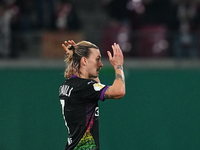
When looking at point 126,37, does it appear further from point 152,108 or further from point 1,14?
point 1,14

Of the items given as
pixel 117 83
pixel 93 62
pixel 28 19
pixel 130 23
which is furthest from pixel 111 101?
pixel 117 83

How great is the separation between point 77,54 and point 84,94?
42 centimetres

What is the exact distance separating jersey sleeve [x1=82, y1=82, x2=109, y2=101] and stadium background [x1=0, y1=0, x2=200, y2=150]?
223 inches

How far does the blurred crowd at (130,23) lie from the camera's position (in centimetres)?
1048

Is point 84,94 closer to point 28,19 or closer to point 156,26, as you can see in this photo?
point 156,26

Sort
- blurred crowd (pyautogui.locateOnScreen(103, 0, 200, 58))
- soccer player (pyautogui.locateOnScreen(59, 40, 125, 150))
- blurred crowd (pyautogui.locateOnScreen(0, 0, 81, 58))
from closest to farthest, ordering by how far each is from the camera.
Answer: soccer player (pyautogui.locateOnScreen(59, 40, 125, 150)) < blurred crowd (pyautogui.locateOnScreen(103, 0, 200, 58)) < blurred crowd (pyautogui.locateOnScreen(0, 0, 81, 58))

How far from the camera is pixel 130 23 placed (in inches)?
445

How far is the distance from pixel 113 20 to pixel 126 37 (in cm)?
125

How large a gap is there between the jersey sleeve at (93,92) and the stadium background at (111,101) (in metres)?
5.66

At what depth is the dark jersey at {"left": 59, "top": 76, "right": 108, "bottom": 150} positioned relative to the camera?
191 inches

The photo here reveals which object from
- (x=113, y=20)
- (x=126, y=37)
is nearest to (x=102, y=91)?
(x=126, y=37)

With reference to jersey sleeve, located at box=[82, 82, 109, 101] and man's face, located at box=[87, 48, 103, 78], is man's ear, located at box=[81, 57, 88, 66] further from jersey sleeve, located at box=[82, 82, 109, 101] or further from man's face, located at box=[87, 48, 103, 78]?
jersey sleeve, located at box=[82, 82, 109, 101]

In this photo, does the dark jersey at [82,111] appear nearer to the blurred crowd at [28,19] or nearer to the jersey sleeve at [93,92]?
the jersey sleeve at [93,92]

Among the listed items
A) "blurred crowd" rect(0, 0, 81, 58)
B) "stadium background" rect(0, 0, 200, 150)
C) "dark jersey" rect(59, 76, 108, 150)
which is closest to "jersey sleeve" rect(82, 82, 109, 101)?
"dark jersey" rect(59, 76, 108, 150)
